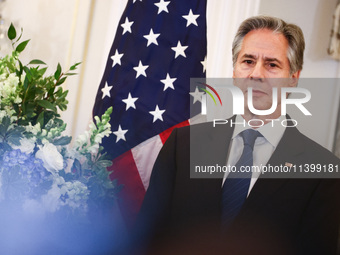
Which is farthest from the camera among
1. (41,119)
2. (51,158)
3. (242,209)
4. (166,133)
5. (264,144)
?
(166,133)

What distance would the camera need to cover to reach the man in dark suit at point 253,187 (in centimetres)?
170

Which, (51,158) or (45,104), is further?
(45,104)

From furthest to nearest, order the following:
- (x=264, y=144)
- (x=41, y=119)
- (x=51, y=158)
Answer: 1. (x=264, y=144)
2. (x=41, y=119)
3. (x=51, y=158)

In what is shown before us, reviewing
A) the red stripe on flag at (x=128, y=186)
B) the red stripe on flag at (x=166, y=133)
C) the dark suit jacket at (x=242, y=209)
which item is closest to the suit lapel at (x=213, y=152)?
the dark suit jacket at (x=242, y=209)

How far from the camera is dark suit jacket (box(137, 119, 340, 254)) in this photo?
5.53 feet

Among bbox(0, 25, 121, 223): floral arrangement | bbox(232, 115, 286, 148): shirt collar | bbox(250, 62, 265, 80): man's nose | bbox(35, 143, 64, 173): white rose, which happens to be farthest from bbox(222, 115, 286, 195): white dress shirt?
bbox(35, 143, 64, 173): white rose

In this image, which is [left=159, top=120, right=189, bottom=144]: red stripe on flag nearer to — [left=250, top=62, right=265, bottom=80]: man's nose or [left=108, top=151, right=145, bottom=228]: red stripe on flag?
[left=108, top=151, right=145, bottom=228]: red stripe on flag

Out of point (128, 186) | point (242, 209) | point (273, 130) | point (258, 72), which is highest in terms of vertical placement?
point (258, 72)

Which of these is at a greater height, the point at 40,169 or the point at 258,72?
the point at 258,72

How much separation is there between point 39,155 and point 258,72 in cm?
90

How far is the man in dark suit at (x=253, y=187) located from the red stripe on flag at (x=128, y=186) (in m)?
0.46

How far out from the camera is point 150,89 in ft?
7.95

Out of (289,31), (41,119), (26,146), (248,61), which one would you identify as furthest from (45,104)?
(289,31)

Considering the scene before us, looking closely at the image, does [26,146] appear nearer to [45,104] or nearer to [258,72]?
[45,104]
